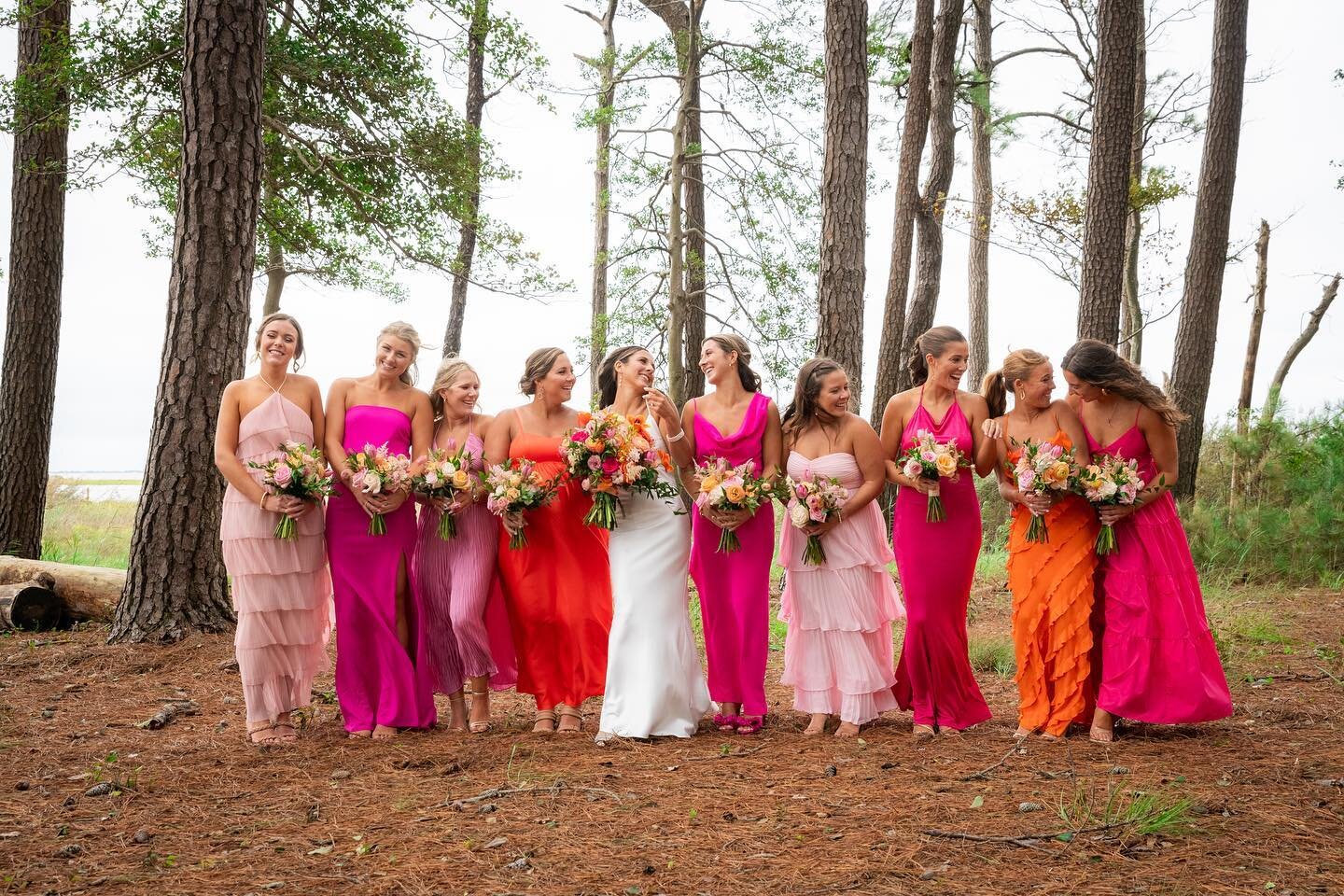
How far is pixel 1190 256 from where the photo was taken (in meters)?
14.4

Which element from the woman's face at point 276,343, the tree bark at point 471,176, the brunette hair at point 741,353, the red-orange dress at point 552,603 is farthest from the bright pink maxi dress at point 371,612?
the tree bark at point 471,176

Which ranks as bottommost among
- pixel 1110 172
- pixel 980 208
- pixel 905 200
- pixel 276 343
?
pixel 276 343

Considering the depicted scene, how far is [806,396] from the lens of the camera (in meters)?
6.74

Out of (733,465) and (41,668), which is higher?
(733,465)

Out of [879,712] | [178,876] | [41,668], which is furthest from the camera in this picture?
[41,668]

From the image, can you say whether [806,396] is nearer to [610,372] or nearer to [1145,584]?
[610,372]

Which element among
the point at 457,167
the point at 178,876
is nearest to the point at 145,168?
A: the point at 457,167

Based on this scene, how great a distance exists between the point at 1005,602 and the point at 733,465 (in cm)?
667

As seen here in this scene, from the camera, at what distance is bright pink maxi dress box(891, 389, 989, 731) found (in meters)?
6.44

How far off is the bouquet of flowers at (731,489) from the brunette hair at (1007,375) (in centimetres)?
158

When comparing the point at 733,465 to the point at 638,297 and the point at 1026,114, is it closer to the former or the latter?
the point at 638,297

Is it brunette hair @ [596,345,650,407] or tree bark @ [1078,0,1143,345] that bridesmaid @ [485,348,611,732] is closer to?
brunette hair @ [596,345,650,407]

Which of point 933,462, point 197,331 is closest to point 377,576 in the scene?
point 933,462

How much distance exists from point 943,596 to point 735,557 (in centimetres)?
130
